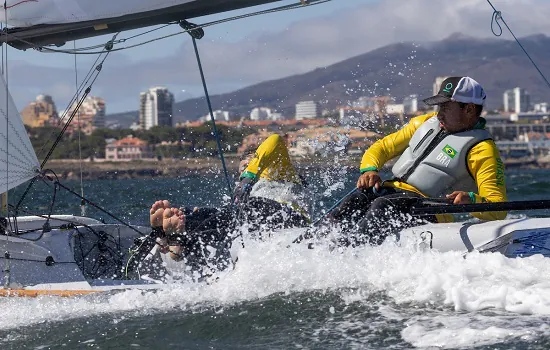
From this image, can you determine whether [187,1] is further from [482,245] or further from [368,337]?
[368,337]

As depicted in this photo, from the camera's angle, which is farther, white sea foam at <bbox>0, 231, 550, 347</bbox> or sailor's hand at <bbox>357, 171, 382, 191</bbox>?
sailor's hand at <bbox>357, 171, 382, 191</bbox>

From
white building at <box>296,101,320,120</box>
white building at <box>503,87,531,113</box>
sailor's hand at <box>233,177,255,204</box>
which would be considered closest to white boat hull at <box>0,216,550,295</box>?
sailor's hand at <box>233,177,255,204</box>

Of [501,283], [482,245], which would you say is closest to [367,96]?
[482,245]

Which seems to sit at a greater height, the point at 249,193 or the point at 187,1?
the point at 187,1

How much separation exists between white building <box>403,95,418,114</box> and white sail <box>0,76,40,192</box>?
4.26 meters

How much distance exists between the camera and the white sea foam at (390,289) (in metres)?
4.65

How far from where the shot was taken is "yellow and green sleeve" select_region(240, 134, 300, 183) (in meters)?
7.08

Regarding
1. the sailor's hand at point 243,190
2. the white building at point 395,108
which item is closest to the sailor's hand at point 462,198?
the sailor's hand at point 243,190

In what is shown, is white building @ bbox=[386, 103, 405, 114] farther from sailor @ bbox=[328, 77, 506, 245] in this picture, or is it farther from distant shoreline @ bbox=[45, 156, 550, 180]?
distant shoreline @ bbox=[45, 156, 550, 180]

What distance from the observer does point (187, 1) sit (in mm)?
7062

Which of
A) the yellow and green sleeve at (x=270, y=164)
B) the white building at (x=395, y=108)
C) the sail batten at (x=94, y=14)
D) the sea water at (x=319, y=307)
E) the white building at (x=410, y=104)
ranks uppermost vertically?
the sail batten at (x=94, y=14)

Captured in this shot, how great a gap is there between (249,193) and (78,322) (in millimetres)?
1901

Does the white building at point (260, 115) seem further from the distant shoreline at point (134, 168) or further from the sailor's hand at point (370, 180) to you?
the distant shoreline at point (134, 168)

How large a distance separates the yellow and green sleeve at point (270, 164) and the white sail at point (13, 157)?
151cm
